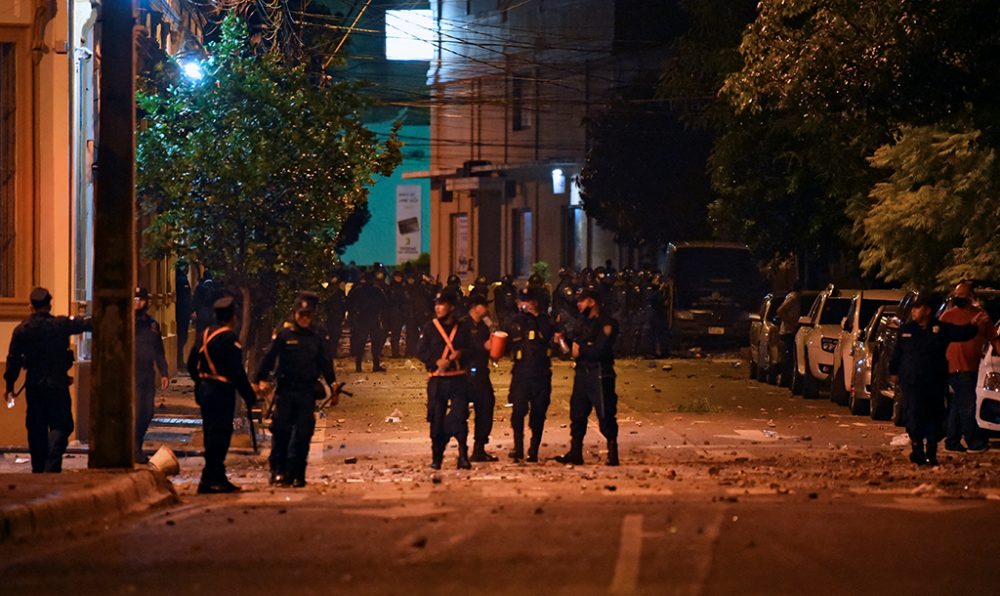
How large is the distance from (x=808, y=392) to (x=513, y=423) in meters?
10.4

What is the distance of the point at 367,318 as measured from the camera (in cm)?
3341

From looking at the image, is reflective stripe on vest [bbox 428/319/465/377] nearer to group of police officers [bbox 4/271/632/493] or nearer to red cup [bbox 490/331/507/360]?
group of police officers [bbox 4/271/632/493]

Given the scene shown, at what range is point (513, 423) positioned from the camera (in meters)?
17.8

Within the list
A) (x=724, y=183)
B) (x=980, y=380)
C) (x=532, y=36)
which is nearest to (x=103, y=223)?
(x=980, y=380)

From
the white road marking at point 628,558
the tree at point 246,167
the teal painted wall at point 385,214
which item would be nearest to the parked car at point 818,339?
the tree at point 246,167

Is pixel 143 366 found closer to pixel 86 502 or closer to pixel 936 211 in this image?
Result: pixel 86 502

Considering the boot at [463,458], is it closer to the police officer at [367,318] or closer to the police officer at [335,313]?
the police officer at [367,318]

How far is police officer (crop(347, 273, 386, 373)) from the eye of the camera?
3322cm

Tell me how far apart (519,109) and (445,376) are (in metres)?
45.0

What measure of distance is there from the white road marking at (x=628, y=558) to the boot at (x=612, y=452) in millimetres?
5997

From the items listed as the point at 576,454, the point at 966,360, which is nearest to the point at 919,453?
the point at 966,360

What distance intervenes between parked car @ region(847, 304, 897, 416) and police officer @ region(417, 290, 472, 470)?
289 inches

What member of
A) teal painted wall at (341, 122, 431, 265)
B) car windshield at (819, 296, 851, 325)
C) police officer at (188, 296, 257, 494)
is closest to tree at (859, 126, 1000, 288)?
car windshield at (819, 296, 851, 325)

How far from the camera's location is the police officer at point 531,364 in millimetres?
17484
